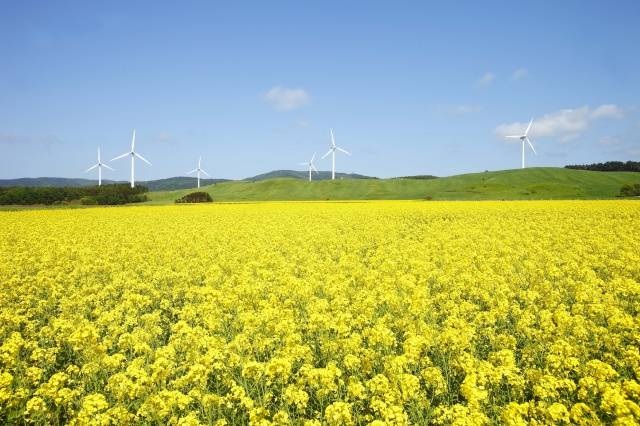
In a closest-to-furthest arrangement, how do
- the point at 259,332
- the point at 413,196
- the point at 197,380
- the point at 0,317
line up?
the point at 197,380
the point at 259,332
the point at 0,317
the point at 413,196

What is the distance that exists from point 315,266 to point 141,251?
10.4m

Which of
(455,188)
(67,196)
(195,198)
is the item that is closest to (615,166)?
(455,188)

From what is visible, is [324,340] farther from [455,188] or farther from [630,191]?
[455,188]

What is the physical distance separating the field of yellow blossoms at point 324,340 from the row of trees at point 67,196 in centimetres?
7494

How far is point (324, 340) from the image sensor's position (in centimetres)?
923

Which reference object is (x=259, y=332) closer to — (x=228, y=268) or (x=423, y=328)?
(x=423, y=328)

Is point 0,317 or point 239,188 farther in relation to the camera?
point 239,188

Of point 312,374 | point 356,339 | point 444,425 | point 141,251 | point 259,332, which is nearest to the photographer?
point 444,425

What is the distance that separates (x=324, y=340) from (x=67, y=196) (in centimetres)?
10517

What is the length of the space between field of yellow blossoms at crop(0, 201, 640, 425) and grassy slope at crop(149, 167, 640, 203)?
279 ft

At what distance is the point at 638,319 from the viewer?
10227 millimetres

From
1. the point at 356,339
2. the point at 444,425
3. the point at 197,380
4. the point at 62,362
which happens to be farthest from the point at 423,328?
the point at 62,362

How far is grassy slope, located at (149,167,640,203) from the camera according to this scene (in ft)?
331

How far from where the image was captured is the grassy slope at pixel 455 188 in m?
101
